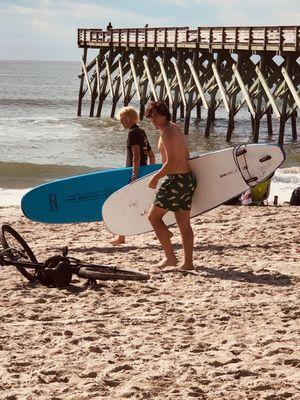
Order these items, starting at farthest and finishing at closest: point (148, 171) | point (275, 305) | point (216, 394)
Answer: point (148, 171) < point (275, 305) < point (216, 394)

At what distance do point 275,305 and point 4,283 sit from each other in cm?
219

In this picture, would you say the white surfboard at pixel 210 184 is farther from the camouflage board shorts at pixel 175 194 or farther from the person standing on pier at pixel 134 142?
the camouflage board shorts at pixel 175 194

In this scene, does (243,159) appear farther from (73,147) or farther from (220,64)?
(73,147)

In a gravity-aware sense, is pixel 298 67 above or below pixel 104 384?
above

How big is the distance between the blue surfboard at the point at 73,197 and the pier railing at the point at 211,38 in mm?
11380

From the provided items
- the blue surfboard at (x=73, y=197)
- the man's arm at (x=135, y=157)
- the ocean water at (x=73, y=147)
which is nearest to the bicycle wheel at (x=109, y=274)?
the man's arm at (x=135, y=157)

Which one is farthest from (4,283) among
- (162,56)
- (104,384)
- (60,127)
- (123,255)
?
(60,127)

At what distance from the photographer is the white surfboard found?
7.80 meters

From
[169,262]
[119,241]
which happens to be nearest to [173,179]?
[169,262]

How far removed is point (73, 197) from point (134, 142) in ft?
5.03

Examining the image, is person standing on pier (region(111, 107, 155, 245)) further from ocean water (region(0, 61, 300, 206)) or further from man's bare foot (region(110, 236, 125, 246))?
ocean water (region(0, 61, 300, 206))

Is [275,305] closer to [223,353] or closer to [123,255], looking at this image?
[223,353]

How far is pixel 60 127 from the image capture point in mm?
35156

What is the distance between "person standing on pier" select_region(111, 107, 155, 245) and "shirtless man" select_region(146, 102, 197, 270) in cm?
111
